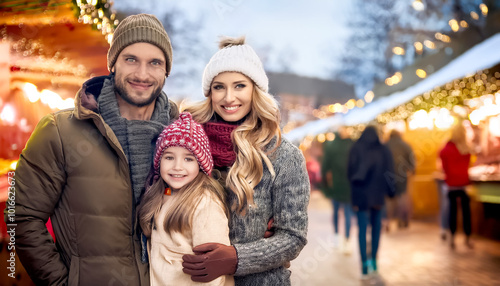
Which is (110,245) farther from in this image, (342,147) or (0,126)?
(342,147)

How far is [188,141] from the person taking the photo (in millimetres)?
2018

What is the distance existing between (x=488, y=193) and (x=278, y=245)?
7.52m

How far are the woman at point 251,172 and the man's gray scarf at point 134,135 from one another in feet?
0.97

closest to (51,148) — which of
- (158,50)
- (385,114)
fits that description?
(158,50)

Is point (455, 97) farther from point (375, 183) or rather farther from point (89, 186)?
point (89, 186)

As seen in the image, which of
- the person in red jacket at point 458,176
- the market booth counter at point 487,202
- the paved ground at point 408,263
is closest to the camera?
the paved ground at point 408,263

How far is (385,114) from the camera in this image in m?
10.0

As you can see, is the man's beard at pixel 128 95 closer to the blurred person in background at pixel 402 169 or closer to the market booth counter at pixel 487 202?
the blurred person in background at pixel 402 169

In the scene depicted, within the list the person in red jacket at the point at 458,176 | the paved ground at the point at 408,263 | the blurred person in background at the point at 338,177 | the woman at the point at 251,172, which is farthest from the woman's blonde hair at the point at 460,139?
the woman at the point at 251,172

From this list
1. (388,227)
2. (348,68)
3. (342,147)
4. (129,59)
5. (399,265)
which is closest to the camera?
(129,59)

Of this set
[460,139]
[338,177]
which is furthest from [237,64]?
[460,139]

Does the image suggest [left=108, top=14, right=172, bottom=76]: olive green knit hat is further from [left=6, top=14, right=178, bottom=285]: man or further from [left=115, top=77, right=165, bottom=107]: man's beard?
[left=115, top=77, right=165, bottom=107]: man's beard

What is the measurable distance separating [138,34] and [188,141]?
0.62 m

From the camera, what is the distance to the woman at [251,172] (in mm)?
2035
